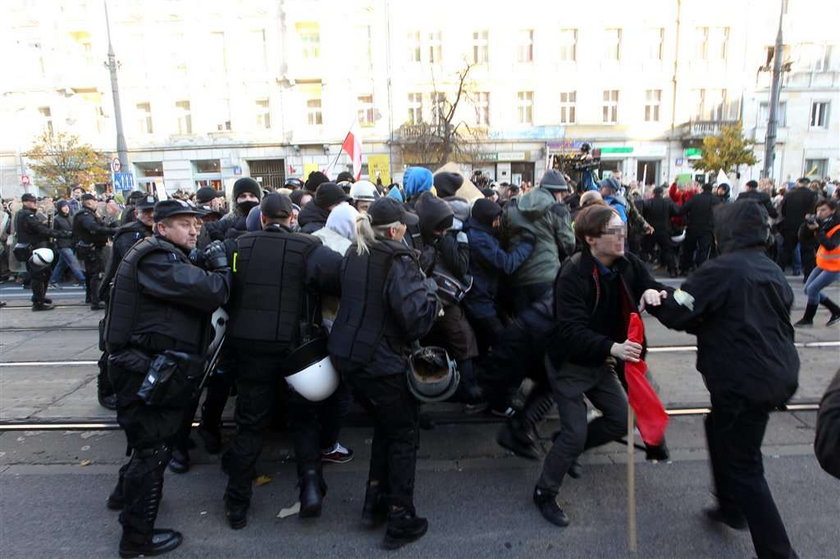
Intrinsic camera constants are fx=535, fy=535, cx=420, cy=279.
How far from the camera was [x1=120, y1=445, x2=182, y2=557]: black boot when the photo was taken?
2.89 metres

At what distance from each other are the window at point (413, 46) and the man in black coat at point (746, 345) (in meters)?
32.0

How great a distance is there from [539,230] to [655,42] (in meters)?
32.9

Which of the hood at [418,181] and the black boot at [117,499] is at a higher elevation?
the hood at [418,181]

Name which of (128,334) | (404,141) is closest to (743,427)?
(128,334)

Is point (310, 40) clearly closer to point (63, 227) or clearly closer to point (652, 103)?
point (652, 103)

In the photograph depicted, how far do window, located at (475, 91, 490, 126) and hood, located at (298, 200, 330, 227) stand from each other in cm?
2957

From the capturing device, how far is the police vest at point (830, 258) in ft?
21.8

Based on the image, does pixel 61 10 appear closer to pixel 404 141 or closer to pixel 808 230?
pixel 404 141

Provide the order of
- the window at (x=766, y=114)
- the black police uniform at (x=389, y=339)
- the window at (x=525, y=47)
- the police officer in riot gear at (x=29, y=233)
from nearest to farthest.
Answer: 1. the black police uniform at (x=389, y=339)
2. the police officer in riot gear at (x=29, y=233)
3. the window at (x=525, y=47)
4. the window at (x=766, y=114)

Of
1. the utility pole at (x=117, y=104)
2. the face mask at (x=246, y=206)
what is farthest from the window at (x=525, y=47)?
the face mask at (x=246, y=206)

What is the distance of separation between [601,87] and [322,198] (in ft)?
104

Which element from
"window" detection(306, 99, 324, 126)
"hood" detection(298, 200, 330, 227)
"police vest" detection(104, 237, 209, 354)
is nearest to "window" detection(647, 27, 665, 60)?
"window" detection(306, 99, 324, 126)

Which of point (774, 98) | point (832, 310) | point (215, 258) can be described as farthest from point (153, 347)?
point (774, 98)

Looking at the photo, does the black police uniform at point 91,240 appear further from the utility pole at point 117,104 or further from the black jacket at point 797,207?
the black jacket at point 797,207
